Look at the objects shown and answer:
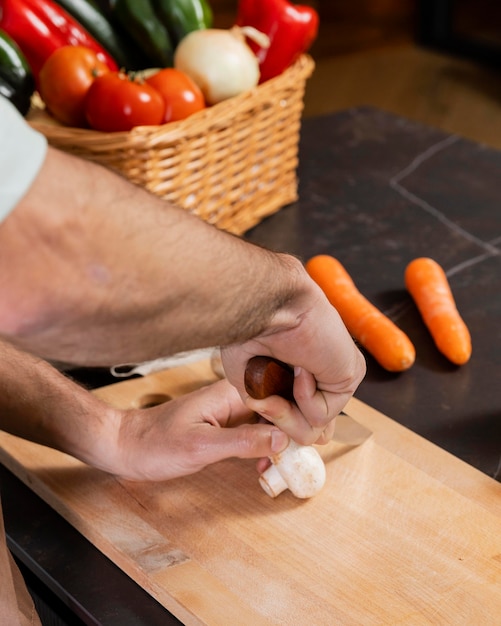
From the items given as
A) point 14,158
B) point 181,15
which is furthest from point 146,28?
point 14,158

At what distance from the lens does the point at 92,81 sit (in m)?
1.56

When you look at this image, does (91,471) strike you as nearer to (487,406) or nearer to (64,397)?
(64,397)

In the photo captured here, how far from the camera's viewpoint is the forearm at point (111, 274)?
2.10 feet

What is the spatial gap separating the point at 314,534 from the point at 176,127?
0.73m

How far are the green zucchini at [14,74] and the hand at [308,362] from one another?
2.61 feet

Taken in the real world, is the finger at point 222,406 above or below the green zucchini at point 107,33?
below

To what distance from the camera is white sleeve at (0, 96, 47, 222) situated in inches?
24.1

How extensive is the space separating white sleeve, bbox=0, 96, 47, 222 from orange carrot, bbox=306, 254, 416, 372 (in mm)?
840

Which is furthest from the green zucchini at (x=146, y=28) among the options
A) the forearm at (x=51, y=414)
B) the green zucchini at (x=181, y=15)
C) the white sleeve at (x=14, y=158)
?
the white sleeve at (x=14, y=158)

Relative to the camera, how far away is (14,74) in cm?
160

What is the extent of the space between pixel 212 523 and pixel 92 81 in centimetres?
82

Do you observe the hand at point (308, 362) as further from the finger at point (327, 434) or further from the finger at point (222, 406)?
the finger at point (222, 406)

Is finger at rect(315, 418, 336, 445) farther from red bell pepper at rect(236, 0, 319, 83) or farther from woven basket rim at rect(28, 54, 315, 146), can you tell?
red bell pepper at rect(236, 0, 319, 83)

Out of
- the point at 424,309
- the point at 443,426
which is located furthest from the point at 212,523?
the point at 424,309
